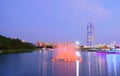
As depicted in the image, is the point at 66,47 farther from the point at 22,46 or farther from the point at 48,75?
the point at 22,46

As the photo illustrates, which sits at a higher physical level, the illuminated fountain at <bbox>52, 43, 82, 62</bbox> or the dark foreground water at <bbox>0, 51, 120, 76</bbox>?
the illuminated fountain at <bbox>52, 43, 82, 62</bbox>

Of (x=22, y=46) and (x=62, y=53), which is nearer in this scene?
(x=62, y=53)

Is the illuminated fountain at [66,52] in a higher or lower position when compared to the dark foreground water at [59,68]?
higher

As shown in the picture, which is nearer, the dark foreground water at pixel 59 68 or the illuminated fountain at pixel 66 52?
the dark foreground water at pixel 59 68

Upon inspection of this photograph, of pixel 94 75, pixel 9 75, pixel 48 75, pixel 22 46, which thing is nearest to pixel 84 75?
pixel 94 75

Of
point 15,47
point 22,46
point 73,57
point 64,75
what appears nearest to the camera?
point 64,75

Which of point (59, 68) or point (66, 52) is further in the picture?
point (66, 52)

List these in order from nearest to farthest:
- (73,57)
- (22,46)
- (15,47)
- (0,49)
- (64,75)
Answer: (64,75)
(73,57)
(0,49)
(15,47)
(22,46)

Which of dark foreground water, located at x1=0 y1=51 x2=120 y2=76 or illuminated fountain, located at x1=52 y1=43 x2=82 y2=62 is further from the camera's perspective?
illuminated fountain, located at x1=52 y1=43 x2=82 y2=62

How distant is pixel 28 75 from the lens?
25.9 meters

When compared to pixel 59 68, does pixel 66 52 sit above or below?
above

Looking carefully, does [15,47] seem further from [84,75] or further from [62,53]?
[84,75]

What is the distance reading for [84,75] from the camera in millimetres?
26031

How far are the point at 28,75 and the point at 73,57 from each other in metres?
28.4
